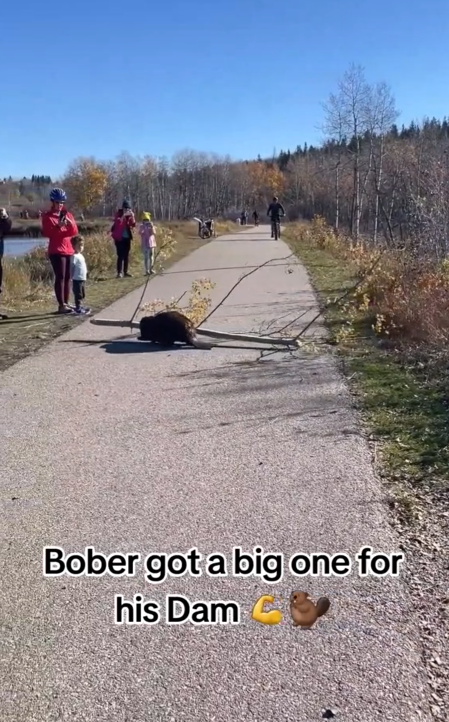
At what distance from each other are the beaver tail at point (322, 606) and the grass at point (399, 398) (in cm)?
127

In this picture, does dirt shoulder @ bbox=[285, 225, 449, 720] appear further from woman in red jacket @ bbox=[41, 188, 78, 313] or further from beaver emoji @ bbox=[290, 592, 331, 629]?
woman in red jacket @ bbox=[41, 188, 78, 313]

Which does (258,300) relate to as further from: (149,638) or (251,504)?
(149,638)

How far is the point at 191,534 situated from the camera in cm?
367

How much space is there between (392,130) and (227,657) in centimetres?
3802

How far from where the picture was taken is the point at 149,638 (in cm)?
282

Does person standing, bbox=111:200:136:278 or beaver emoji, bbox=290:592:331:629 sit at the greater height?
person standing, bbox=111:200:136:278

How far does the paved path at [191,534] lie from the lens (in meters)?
2.49

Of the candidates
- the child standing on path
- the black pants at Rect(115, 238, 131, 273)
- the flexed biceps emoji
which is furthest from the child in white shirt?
the flexed biceps emoji

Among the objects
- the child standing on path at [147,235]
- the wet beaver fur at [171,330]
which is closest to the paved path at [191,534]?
the wet beaver fur at [171,330]

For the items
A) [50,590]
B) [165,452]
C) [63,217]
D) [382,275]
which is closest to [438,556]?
[50,590]

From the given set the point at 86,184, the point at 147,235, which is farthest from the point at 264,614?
the point at 86,184

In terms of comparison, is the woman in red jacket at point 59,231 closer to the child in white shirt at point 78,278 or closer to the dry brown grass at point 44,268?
the child in white shirt at point 78,278

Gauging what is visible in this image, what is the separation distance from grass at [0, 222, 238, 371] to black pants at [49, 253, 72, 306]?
39 cm

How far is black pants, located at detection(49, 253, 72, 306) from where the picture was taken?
35.6 feet
